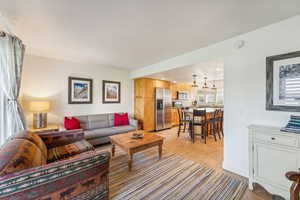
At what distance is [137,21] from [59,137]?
2442 mm

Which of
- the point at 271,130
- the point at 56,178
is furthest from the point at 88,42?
the point at 271,130

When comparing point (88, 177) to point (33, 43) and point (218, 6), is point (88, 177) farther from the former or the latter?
point (33, 43)

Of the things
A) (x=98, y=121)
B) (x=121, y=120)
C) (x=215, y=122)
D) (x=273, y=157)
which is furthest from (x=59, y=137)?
(x=215, y=122)

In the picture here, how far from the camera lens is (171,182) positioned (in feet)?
6.48

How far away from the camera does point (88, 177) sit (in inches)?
51.9

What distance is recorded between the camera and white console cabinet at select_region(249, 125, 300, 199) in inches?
59.4

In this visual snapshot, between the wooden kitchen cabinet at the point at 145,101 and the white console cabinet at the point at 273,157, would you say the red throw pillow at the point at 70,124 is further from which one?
the white console cabinet at the point at 273,157

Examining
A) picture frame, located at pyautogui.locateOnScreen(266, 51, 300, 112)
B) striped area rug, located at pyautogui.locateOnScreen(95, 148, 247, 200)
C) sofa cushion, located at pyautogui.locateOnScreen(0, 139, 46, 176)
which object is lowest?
striped area rug, located at pyautogui.locateOnScreen(95, 148, 247, 200)

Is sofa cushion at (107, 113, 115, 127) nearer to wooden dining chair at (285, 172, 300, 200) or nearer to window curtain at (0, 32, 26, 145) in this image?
window curtain at (0, 32, 26, 145)

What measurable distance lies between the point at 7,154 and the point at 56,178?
1.55 ft

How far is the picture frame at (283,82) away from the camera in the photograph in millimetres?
1667

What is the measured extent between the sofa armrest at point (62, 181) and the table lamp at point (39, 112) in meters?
2.44

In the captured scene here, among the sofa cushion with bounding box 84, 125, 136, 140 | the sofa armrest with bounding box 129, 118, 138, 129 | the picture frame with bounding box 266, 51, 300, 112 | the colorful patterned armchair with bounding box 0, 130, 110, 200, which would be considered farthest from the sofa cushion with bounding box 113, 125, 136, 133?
the picture frame with bounding box 266, 51, 300, 112

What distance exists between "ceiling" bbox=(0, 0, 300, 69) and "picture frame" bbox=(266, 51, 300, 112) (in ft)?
1.89
